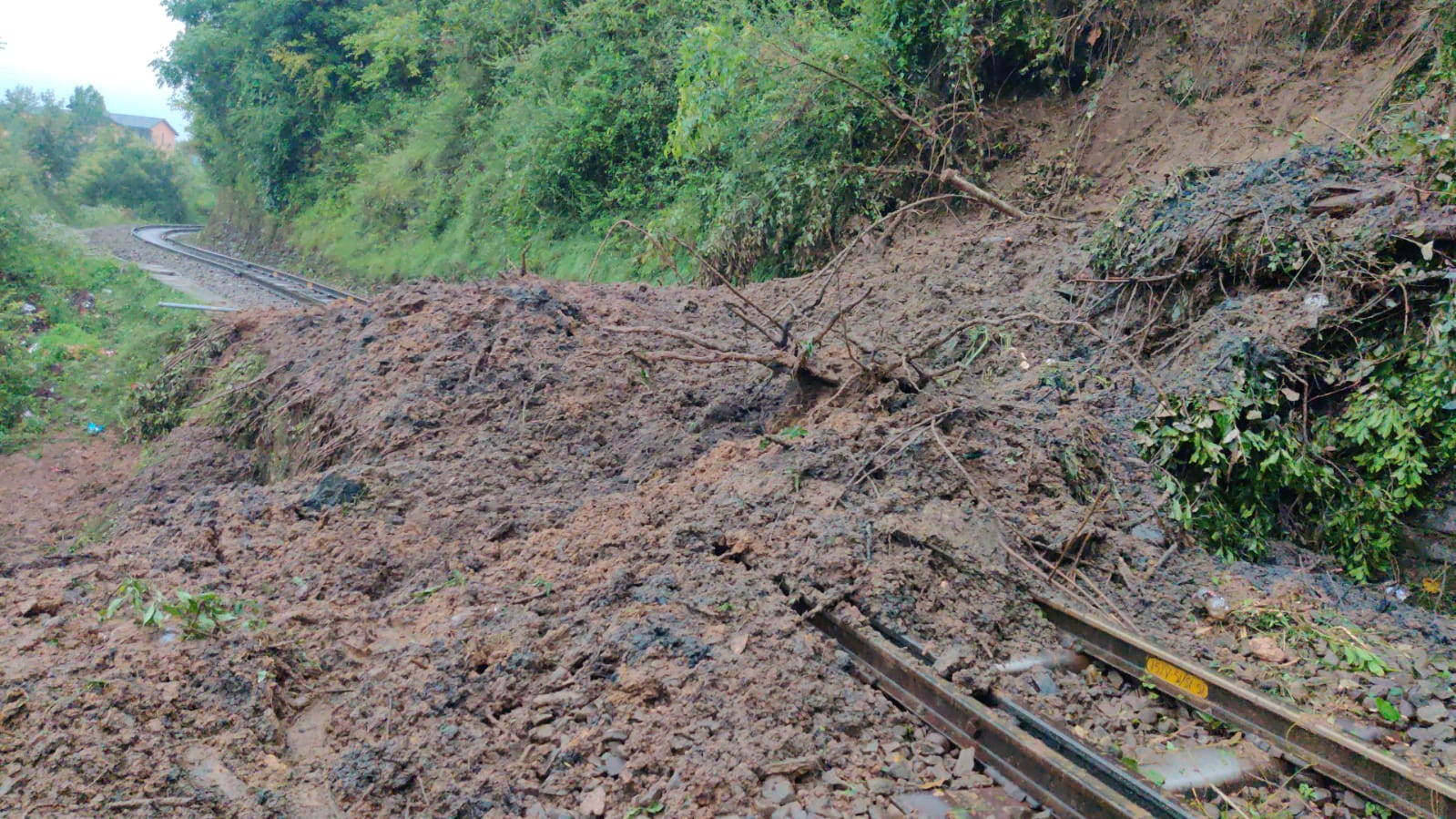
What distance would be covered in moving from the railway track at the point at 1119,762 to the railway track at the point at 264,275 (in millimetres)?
9440

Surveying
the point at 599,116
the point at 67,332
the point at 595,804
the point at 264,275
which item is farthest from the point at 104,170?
the point at 595,804

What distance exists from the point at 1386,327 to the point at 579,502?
193 inches

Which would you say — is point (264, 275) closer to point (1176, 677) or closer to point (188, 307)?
point (188, 307)

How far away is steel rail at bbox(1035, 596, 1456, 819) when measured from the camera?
9.27 ft

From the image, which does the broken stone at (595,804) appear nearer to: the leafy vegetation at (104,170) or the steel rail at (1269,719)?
the steel rail at (1269,719)

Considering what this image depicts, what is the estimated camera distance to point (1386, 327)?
4.91m

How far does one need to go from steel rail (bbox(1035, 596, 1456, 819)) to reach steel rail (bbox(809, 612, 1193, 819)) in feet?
2.52

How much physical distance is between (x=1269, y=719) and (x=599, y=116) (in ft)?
49.0

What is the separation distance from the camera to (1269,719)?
330 centimetres

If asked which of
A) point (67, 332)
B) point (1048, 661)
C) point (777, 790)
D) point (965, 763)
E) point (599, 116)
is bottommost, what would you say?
point (1048, 661)

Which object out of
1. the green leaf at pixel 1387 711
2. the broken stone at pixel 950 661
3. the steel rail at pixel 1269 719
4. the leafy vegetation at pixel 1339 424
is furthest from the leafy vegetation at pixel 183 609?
the leafy vegetation at pixel 1339 424

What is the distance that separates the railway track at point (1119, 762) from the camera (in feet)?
9.29

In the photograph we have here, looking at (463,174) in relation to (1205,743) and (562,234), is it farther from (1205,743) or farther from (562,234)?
(1205,743)

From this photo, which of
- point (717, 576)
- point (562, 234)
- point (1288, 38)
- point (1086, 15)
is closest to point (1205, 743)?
point (717, 576)
